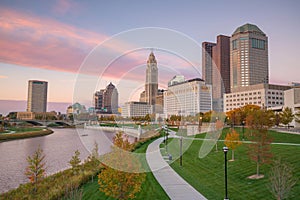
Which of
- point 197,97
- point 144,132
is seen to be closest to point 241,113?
point 144,132

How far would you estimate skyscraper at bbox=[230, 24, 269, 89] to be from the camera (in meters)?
164

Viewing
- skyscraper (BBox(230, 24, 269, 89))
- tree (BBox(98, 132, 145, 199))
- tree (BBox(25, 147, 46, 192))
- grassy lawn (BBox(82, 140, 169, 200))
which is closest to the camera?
tree (BBox(98, 132, 145, 199))

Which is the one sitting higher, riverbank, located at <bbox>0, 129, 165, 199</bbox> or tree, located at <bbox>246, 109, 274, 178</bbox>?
tree, located at <bbox>246, 109, 274, 178</bbox>

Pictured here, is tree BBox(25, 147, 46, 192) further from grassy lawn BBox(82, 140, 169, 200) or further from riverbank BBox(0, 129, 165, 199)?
grassy lawn BBox(82, 140, 169, 200)

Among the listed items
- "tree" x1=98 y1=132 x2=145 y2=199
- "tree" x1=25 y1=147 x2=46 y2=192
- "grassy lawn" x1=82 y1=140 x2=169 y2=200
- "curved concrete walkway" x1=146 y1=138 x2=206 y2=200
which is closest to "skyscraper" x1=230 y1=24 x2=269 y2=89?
"curved concrete walkway" x1=146 y1=138 x2=206 y2=200

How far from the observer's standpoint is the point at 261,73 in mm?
166125

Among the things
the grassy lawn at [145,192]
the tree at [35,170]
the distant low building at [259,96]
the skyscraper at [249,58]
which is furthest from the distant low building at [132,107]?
the skyscraper at [249,58]

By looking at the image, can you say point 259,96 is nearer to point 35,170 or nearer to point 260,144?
point 260,144

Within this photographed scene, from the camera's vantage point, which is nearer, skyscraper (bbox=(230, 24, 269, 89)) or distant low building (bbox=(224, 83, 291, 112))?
distant low building (bbox=(224, 83, 291, 112))

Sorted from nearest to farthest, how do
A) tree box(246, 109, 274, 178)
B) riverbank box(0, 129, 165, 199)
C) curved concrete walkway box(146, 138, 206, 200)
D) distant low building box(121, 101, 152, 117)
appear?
curved concrete walkway box(146, 138, 206, 200)
riverbank box(0, 129, 165, 199)
tree box(246, 109, 274, 178)
distant low building box(121, 101, 152, 117)

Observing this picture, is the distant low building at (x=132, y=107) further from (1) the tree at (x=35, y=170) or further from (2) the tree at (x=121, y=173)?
(2) the tree at (x=121, y=173)

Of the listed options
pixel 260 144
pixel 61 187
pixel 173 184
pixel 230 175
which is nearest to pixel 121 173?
pixel 173 184

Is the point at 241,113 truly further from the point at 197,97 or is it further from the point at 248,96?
the point at 248,96

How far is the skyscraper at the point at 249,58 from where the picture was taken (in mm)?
164500
